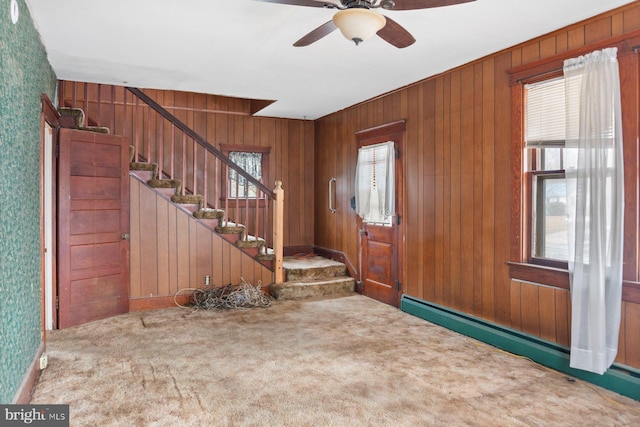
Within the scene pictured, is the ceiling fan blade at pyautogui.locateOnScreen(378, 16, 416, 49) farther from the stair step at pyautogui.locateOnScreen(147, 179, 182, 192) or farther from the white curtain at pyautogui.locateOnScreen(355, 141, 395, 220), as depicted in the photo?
the stair step at pyautogui.locateOnScreen(147, 179, 182, 192)

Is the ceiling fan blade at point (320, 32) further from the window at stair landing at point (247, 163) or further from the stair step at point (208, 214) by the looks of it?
the window at stair landing at point (247, 163)

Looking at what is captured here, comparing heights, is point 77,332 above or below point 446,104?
below

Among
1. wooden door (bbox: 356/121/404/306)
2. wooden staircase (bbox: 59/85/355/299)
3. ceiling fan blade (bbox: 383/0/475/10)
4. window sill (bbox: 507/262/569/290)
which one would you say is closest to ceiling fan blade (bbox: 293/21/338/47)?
ceiling fan blade (bbox: 383/0/475/10)

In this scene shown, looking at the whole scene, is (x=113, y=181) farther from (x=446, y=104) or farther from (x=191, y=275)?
(x=446, y=104)

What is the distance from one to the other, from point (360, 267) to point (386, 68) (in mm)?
2830

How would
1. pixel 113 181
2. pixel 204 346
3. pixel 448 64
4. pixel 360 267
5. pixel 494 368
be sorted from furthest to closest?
1. pixel 360 267
2. pixel 113 181
3. pixel 448 64
4. pixel 204 346
5. pixel 494 368

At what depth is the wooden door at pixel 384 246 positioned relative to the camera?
201 inches

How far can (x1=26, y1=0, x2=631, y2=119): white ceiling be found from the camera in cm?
296

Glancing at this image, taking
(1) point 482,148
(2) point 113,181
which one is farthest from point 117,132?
(1) point 482,148

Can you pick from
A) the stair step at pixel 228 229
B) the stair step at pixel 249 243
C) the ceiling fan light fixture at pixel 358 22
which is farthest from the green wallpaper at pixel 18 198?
the stair step at pixel 249 243

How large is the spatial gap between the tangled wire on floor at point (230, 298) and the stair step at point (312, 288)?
23 centimetres

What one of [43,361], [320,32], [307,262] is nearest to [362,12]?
[320,32]

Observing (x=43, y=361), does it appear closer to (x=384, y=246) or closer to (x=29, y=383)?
(x=29, y=383)

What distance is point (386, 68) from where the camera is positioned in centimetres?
431
